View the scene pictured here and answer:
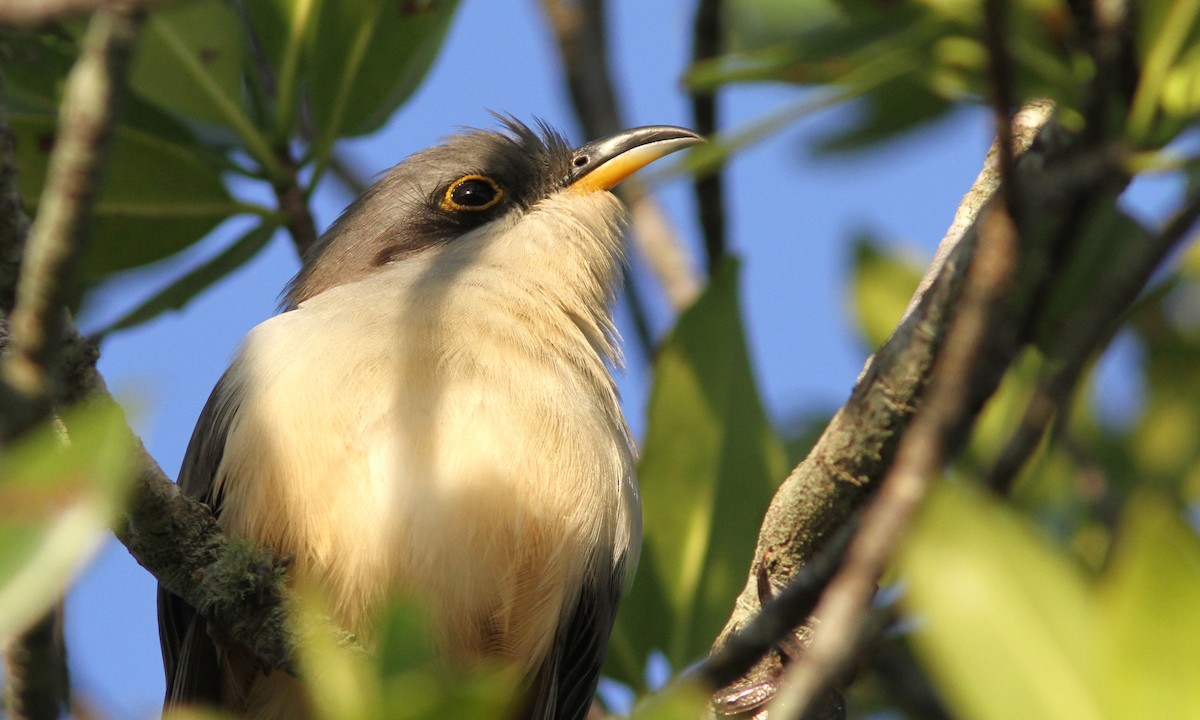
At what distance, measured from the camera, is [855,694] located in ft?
20.0

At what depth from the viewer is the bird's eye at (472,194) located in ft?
19.6

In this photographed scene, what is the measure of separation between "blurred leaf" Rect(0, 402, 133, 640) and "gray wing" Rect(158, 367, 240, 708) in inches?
107

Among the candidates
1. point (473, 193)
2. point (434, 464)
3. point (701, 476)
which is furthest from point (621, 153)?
point (434, 464)

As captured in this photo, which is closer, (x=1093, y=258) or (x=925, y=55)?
(x=925, y=55)

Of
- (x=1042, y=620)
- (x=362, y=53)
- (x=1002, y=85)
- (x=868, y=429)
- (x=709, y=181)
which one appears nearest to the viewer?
(x=1042, y=620)

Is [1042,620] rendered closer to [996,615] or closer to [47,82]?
[996,615]

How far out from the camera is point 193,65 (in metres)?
5.44

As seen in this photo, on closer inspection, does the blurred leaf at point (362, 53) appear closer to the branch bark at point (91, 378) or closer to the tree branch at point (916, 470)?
the branch bark at point (91, 378)

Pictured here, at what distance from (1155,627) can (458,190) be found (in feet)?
14.7

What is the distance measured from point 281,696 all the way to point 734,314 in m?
2.14

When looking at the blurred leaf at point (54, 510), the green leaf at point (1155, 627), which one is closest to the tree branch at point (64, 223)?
the blurred leaf at point (54, 510)

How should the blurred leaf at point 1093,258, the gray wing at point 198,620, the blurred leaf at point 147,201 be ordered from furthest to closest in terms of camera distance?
the blurred leaf at point 147,201 → the blurred leaf at point 1093,258 → the gray wing at point 198,620

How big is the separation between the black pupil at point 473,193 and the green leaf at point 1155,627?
433 cm

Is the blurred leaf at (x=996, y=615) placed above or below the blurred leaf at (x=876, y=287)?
below
